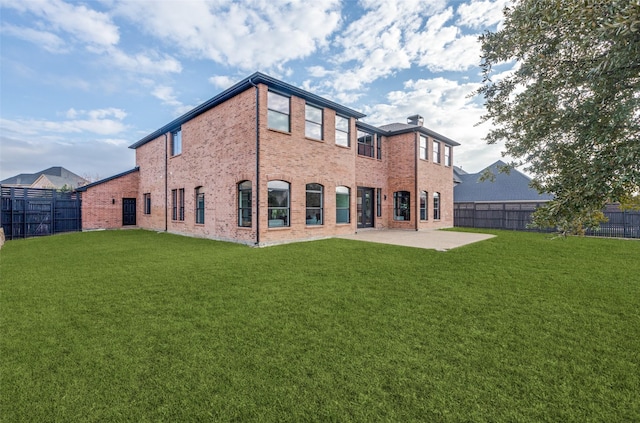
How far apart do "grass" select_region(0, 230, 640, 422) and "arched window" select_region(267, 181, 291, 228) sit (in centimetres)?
480

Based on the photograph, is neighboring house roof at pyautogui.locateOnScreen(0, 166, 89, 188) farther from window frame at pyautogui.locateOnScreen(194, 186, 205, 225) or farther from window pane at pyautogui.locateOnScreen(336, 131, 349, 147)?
window pane at pyautogui.locateOnScreen(336, 131, 349, 147)

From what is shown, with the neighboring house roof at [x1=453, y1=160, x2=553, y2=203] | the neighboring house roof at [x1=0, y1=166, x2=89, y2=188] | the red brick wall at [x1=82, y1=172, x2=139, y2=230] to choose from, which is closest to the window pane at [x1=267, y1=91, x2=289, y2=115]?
the red brick wall at [x1=82, y1=172, x2=139, y2=230]

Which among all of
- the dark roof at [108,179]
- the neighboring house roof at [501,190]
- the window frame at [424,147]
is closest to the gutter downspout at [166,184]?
the dark roof at [108,179]

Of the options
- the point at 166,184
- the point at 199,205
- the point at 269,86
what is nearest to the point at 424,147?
the point at 269,86

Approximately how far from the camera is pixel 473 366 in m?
2.68

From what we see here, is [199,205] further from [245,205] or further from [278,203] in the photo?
[278,203]

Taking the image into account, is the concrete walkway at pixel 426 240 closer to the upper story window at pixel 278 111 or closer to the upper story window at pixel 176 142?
the upper story window at pixel 278 111

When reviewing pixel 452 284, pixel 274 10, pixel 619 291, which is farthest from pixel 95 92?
pixel 619 291

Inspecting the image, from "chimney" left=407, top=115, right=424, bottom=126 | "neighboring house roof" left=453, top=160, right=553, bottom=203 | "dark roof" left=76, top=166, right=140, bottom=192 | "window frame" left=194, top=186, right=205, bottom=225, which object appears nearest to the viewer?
"window frame" left=194, top=186, right=205, bottom=225

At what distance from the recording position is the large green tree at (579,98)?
307 centimetres

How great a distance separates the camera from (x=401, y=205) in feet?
57.2

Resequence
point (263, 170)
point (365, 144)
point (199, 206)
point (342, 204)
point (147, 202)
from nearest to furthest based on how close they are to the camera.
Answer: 1. point (263, 170)
2. point (342, 204)
3. point (199, 206)
4. point (365, 144)
5. point (147, 202)

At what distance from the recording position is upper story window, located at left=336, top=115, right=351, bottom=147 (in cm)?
1340

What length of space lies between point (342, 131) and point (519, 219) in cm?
1394
